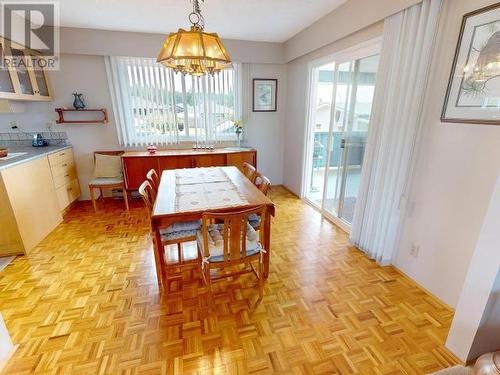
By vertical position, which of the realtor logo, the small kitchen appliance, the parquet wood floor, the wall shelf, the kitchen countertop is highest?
the realtor logo

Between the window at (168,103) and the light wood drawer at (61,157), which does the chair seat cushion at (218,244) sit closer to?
the light wood drawer at (61,157)

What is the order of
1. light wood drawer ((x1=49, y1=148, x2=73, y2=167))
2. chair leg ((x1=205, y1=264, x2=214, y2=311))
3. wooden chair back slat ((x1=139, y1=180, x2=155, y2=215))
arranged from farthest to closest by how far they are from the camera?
light wood drawer ((x1=49, y1=148, x2=73, y2=167))
wooden chair back slat ((x1=139, y1=180, x2=155, y2=215))
chair leg ((x1=205, y1=264, x2=214, y2=311))

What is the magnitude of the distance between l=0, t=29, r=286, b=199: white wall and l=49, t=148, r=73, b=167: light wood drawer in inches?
5.4

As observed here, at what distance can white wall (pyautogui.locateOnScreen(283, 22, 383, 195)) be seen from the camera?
12.0ft

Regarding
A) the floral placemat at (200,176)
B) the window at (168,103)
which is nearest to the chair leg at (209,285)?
the floral placemat at (200,176)

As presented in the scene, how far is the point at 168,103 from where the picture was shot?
3869mm

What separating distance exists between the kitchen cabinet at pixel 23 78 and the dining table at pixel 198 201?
2.06m

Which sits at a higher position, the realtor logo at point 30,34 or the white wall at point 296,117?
the realtor logo at point 30,34

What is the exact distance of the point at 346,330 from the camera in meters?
1.65

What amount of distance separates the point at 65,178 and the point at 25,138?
33.5 inches

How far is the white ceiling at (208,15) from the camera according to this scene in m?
2.52

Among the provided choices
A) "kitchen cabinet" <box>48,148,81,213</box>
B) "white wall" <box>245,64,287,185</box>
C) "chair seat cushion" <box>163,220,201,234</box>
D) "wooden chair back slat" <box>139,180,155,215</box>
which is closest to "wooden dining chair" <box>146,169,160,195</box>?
"wooden chair back slat" <box>139,180,155,215</box>

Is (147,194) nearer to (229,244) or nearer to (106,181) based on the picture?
(229,244)

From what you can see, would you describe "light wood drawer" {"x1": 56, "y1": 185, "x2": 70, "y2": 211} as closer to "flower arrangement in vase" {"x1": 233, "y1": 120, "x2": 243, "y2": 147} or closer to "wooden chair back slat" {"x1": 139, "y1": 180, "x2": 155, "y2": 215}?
"wooden chair back slat" {"x1": 139, "y1": 180, "x2": 155, "y2": 215}
